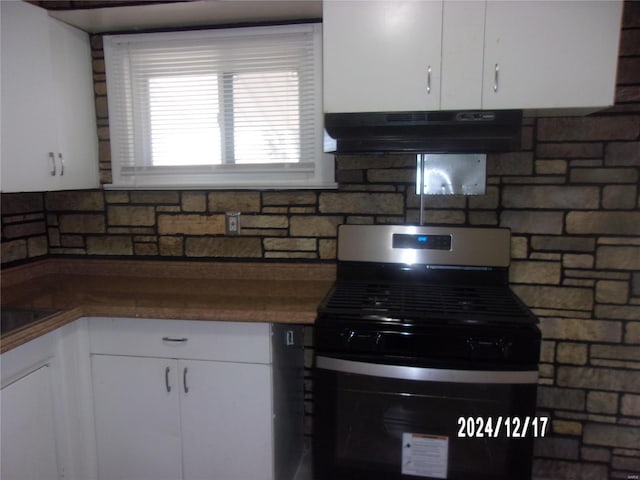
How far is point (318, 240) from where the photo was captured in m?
2.23

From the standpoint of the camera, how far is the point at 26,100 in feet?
6.17

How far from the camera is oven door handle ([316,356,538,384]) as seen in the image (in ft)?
5.02

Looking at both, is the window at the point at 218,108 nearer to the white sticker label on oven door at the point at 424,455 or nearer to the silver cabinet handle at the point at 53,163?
the silver cabinet handle at the point at 53,163

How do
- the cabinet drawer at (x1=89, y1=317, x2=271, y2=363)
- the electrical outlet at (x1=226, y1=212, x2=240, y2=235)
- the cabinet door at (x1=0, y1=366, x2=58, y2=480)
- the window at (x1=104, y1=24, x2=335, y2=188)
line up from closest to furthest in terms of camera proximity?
the cabinet door at (x1=0, y1=366, x2=58, y2=480) < the cabinet drawer at (x1=89, y1=317, x2=271, y2=363) < the window at (x1=104, y1=24, x2=335, y2=188) < the electrical outlet at (x1=226, y1=212, x2=240, y2=235)

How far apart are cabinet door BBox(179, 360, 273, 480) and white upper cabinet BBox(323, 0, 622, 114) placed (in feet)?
3.53

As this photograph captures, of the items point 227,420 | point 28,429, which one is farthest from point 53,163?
point 227,420

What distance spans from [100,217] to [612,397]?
257 centimetres

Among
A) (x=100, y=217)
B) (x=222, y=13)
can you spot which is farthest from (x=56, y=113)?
(x=222, y=13)

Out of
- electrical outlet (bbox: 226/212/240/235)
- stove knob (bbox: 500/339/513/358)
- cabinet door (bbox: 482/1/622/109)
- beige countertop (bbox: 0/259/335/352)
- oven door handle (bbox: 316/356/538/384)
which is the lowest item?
oven door handle (bbox: 316/356/538/384)

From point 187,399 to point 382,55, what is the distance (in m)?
1.50

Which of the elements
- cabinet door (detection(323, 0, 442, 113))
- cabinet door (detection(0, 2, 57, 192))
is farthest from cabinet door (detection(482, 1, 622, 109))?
cabinet door (detection(0, 2, 57, 192))

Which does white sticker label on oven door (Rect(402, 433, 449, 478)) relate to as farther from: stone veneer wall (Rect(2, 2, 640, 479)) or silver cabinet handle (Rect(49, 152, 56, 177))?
silver cabinet handle (Rect(49, 152, 56, 177))

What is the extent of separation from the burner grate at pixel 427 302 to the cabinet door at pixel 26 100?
4.28ft

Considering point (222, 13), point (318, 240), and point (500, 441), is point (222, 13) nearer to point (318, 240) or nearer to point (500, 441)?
point (318, 240)
